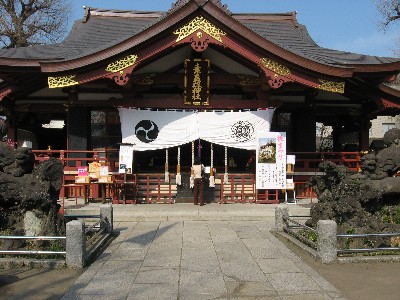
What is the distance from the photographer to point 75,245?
639cm

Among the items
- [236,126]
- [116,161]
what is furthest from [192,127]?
[116,161]

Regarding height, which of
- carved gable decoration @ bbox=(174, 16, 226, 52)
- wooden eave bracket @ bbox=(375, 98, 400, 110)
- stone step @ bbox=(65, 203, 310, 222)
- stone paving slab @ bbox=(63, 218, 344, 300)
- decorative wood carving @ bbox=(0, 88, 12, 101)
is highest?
carved gable decoration @ bbox=(174, 16, 226, 52)

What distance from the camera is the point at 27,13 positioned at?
26.6 m

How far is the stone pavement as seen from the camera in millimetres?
5262

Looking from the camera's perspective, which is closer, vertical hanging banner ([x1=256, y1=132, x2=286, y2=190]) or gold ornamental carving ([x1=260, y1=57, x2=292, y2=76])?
gold ornamental carving ([x1=260, y1=57, x2=292, y2=76])

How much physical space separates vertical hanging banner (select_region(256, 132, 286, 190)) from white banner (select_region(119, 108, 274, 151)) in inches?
18.6


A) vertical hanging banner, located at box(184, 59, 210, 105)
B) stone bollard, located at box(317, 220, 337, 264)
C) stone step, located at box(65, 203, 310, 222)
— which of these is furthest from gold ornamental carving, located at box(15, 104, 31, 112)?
stone bollard, located at box(317, 220, 337, 264)

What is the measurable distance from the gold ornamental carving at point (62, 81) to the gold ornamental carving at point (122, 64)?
1132 mm

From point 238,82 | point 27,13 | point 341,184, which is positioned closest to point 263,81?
point 238,82

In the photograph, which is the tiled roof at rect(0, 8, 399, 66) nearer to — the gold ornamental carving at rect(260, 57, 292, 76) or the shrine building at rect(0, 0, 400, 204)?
the shrine building at rect(0, 0, 400, 204)

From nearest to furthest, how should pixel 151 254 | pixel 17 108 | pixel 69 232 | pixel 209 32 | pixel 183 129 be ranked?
pixel 69 232, pixel 151 254, pixel 209 32, pixel 183 129, pixel 17 108

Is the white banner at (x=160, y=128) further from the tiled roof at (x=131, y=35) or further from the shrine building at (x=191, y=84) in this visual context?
the tiled roof at (x=131, y=35)

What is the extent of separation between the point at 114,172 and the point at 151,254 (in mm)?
6180

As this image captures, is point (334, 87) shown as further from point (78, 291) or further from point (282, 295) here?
point (78, 291)
